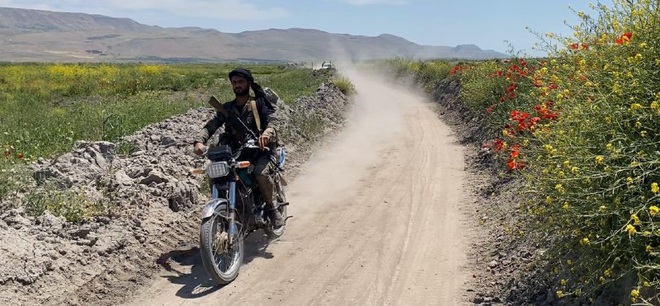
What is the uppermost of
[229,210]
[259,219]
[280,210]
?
[229,210]

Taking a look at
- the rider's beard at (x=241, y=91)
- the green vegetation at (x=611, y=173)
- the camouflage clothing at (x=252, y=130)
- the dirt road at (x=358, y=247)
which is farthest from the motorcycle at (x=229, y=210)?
the green vegetation at (x=611, y=173)

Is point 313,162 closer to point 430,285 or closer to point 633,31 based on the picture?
point 430,285

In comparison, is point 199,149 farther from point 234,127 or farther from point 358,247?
point 358,247

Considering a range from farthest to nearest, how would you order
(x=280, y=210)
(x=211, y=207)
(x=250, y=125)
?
(x=280, y=210)
(x=250, y=125)
(x=211, y=207)

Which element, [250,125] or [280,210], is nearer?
[250,125]

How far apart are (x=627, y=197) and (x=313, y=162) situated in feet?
27.6

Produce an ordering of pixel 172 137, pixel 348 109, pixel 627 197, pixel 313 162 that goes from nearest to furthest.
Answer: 1. pixel 627 197
2. pixel 172 137
3. pixel 313 162
4. pixel 348 109

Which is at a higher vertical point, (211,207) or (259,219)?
(211,207)

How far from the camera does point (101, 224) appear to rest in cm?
610

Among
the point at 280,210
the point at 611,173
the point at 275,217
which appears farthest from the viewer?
the point at 280,210

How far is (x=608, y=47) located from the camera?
5.24m

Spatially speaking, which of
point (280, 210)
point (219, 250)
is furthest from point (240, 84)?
point (219, 250)

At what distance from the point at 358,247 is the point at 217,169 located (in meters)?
2.07

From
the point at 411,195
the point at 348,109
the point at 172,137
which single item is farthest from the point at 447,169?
the point at 348,109
